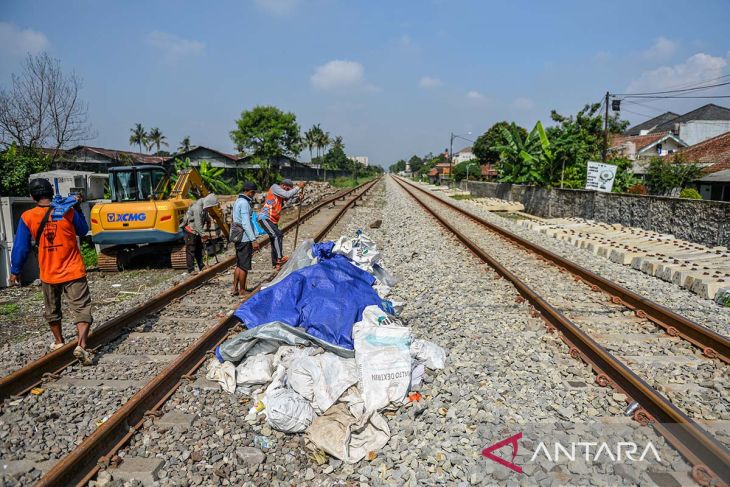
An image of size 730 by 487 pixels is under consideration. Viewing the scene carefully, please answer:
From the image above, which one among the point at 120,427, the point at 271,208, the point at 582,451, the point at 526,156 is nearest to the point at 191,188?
the point at 271,208

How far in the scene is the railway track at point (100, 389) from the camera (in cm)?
343

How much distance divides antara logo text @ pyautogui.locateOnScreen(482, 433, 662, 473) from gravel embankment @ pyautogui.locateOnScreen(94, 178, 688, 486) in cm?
6

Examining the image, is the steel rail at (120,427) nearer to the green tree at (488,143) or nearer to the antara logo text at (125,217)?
the antara logo text at (125,217)

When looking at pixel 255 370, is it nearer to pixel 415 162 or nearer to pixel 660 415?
pixel 660 415

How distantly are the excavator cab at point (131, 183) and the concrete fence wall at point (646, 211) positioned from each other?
13952 millimetres

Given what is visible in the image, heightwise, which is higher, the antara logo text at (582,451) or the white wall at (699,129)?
the white wall at (699,129)

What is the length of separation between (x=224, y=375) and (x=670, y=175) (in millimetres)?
26749

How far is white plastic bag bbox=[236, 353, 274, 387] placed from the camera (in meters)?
4.54

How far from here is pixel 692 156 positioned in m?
30.5

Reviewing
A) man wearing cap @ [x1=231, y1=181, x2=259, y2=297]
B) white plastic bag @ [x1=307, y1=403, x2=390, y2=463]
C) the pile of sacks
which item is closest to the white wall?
man wearing cap @ [x1=231, y1=181, x2=259, y2=297]

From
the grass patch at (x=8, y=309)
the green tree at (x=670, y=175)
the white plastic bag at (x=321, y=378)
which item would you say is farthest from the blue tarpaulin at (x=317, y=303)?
the green tree at (x=670, y=175)

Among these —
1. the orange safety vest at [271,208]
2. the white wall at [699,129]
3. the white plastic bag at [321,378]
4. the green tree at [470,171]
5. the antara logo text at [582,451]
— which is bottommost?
the antara logo text at [582,451]

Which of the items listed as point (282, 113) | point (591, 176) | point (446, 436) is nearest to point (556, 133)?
point (591, 176)

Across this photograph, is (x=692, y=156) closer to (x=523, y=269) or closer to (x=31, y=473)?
(x=523, y=269)
